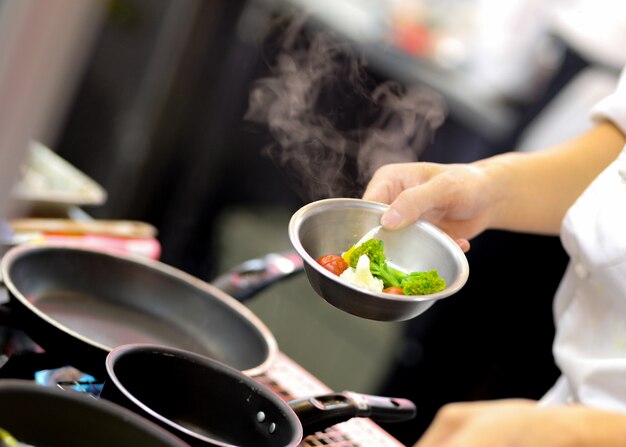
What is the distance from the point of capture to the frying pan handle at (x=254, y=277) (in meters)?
1.35

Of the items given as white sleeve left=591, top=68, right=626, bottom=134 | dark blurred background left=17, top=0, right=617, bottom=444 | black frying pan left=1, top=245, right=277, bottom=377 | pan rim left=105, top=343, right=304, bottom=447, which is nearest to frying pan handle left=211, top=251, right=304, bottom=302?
→ black frying pan left=1, top=245, right=277, bottom=377

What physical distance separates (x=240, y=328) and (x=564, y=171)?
0.53m

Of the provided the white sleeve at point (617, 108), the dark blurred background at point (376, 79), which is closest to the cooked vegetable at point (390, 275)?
the white sleeve at point (617, 108)

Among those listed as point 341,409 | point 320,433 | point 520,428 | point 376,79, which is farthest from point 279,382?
point 376,79

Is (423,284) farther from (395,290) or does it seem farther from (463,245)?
(463,245)

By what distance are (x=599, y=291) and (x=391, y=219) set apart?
0.47 meters

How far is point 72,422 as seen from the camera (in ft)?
2.50

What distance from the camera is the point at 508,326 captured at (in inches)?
102

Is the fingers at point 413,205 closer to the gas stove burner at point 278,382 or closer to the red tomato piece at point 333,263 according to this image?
the red tomato piece at point 333,263

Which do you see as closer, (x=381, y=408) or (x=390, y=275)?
(x=390, y=275)

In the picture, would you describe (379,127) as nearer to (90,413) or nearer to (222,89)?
(90,413)

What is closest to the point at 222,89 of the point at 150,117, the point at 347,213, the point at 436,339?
the point at 150,117

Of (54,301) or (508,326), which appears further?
(508,326)

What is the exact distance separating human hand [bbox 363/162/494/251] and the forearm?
1.4 inches
